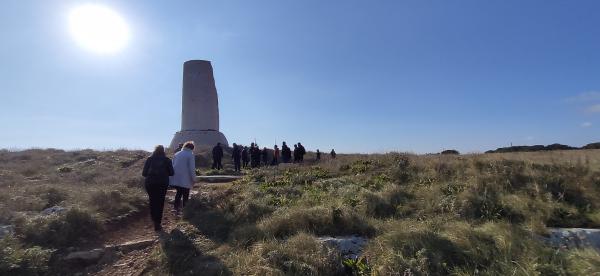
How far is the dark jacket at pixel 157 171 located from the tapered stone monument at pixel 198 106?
22.3 meters

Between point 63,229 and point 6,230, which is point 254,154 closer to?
point 63,229

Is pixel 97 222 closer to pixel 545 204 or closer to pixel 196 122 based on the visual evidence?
pixel 545 204

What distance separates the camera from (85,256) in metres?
6.24

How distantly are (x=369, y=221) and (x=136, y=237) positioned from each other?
392 centimetres

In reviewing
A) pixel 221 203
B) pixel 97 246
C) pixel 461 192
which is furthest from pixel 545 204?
pixel 97 246

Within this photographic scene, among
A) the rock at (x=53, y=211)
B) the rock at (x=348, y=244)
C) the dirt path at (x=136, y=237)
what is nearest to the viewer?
the rock at (x=348, y=244)

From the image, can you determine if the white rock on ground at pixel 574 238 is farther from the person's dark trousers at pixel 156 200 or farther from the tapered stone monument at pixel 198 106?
the tapered stone monument at pixel 198 106

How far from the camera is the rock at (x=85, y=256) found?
20.2 ft

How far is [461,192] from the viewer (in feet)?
26.1

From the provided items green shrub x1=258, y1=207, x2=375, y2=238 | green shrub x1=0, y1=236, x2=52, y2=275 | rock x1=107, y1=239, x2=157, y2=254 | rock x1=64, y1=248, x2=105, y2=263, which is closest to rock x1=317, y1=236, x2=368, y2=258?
green shrub x1=258, y1=207, x2=375, y2=238

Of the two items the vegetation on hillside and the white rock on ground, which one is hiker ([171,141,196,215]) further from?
the white rock on ground

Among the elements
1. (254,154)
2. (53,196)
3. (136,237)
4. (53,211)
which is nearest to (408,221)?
(136,237)

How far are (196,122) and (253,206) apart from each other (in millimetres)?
23567

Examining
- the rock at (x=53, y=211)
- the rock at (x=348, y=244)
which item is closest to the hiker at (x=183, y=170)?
the rock at (x=53, y=211)
